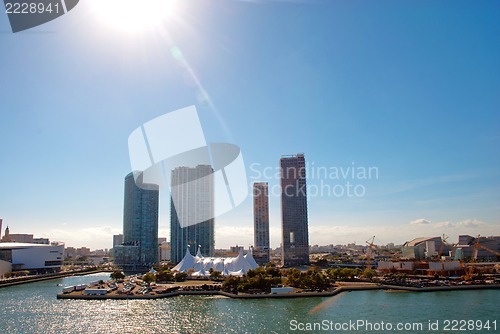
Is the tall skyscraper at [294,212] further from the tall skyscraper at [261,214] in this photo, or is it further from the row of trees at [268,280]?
the row of trees at [268,280]

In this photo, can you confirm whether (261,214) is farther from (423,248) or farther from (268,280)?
(268,280)

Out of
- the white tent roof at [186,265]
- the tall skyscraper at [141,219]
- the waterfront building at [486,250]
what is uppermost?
the tall skyscraper at [141,219]

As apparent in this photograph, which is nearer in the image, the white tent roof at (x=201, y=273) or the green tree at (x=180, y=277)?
the green tree at (x=180, y=277)

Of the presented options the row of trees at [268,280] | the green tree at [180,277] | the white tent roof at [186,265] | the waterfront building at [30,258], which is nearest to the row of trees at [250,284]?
the row of trees at [268,280]

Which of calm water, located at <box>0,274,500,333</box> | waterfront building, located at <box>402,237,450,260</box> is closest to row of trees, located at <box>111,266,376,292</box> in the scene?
calm water, located at <box>0,274,500,333</box>

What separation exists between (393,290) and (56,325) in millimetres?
19139

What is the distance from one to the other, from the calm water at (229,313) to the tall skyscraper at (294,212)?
3892 centimetres

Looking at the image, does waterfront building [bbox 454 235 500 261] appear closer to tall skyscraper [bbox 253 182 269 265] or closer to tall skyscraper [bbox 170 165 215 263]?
tall skyscraper [bbox 253 182 269 265]

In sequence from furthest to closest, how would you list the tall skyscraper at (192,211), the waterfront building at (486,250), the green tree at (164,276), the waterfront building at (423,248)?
the tall skyscraper at (192,211) → the waterfront building at (486,250) → the waterfront building at (423,248) → the green tree at (164,276)

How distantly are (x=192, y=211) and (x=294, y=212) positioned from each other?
52.1ft

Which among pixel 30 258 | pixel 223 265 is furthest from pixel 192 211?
pixel 223 265

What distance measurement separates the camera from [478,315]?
1747 centimetres

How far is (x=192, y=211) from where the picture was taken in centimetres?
6238

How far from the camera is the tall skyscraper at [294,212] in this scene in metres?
62.6
